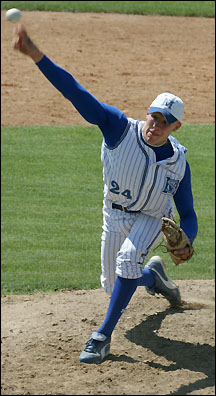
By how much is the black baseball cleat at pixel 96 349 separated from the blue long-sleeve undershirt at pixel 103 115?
2.77 ft

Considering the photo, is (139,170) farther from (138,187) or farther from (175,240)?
(175,240)

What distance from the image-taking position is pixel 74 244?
763 cm

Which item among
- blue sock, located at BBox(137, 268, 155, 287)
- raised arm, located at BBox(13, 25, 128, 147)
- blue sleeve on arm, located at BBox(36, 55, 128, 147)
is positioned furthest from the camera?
blue sock, located at BBox(137, 268, 155, 287)

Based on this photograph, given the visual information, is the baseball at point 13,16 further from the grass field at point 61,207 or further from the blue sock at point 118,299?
the grass field at point 61,207

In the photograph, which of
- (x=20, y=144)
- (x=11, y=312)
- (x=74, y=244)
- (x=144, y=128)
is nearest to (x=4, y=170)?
(x=20, y=144)

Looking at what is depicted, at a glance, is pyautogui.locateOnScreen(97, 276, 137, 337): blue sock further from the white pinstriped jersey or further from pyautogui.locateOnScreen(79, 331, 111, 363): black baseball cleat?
the white pinstriped jersey

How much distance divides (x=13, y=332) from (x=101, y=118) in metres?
1.71

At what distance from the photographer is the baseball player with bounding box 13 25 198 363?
479 cm

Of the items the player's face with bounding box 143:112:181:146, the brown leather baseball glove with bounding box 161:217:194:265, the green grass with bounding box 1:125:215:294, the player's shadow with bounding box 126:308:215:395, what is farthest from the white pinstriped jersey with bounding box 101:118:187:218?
the green grass with bounding box 1:125:215:294

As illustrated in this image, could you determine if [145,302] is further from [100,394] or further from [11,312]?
[100,394]

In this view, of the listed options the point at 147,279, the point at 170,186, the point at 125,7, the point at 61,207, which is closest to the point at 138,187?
the point at 170,186

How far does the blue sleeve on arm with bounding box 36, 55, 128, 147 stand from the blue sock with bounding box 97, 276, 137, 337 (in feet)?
2.81

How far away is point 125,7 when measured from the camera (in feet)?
55.5

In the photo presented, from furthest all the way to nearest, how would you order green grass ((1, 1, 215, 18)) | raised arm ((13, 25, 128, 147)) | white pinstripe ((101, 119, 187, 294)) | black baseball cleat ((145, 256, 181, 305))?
green grass ((1, 1, 215, 18)) < black baseball cleat ((145, 256, 181, 305)) < white pinstripe ((101, 119, 187, 294)) < raised arm ((13, 25, 128, 147))
